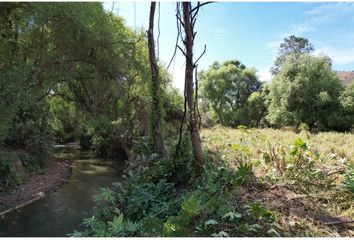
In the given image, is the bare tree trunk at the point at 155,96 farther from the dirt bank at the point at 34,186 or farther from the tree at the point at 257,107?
the tree at the point at 257,107

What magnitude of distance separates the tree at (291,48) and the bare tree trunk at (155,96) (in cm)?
2921

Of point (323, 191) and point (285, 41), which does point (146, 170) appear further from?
point (285, 41)

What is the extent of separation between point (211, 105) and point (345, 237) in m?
32.0

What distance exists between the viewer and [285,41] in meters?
36.2

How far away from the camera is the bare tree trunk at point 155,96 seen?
791cm

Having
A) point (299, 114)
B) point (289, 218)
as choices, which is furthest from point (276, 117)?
point (289, 218)

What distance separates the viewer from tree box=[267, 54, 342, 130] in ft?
68.6

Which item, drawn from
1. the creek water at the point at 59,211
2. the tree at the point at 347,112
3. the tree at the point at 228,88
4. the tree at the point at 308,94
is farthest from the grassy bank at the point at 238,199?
the tree at the point at 228,88

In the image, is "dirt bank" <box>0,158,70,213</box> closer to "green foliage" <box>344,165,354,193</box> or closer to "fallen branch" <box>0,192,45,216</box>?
"fallen branch" <box>0,192,45,216</box>

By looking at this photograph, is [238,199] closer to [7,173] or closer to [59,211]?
[59,211]


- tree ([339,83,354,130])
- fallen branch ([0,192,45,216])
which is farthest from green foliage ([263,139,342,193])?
tree ([339,83,354,130])

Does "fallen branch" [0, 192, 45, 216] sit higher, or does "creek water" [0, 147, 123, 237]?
"fallen branch" [0, 192, 45, 216]

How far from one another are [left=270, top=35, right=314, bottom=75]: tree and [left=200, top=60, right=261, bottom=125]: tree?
3.66 metres

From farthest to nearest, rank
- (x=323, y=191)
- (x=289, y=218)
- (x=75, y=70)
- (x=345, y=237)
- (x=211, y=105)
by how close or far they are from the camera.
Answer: (x=211, y=105)
(x=75, y=70)
(x=323, y=191)
(x=289, y=218)
(x=345, y=237)
